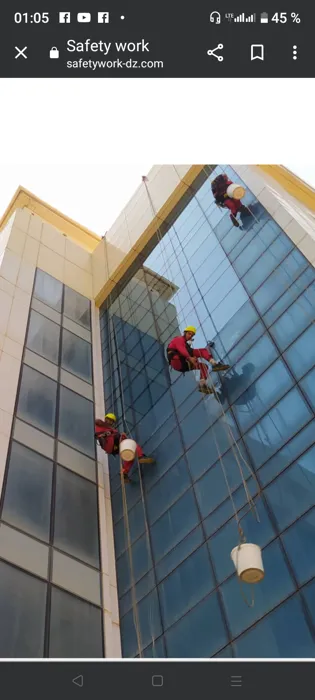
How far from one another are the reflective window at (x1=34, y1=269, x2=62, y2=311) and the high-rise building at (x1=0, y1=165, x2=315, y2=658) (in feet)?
0.22

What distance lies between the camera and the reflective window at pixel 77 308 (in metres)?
20.0

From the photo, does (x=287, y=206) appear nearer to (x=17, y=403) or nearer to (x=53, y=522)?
(x=17, y=403)

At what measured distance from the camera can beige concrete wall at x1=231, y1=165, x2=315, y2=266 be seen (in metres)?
13.5

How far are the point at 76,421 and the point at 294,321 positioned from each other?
5.99m

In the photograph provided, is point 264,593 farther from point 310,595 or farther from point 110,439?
point 110,439

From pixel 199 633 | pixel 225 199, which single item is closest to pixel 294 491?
pixel 199 633

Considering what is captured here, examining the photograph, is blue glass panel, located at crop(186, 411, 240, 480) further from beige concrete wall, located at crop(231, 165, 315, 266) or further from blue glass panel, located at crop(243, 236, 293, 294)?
beige concrete wall, located at crop(231, 165, 315, 266)

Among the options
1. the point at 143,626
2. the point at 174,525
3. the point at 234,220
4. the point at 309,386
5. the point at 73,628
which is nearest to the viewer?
the point at 73,628

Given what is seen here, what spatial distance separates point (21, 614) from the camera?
31.7 feet

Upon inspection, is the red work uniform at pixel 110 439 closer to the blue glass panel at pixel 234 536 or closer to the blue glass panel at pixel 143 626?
the blue glass panel at pixel 143 626

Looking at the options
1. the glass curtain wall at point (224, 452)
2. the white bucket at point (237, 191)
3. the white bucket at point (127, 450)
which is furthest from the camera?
the white bucket at point (237, 191)
